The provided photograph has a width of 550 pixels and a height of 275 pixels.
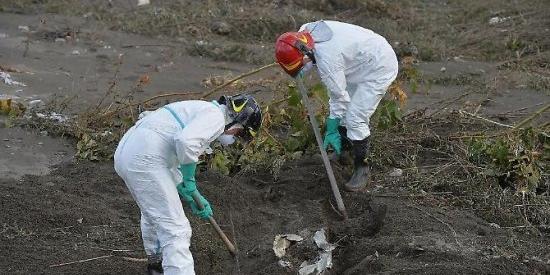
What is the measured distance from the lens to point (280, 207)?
638 cm

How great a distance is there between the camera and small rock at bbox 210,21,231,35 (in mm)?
13102

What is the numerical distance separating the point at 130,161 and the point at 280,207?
1977 mm

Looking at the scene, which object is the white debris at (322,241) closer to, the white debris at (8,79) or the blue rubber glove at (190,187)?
the blue rubber glove at (190,187)

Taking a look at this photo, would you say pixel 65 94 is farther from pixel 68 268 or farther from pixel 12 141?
pixel 68 268

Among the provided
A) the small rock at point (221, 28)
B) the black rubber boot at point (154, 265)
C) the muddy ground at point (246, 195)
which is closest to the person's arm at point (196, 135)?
the black rubber boot at point (154, 265)

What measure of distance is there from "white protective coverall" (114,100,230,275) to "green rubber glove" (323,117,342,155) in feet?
6.58

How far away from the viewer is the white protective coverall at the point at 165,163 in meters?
4.64

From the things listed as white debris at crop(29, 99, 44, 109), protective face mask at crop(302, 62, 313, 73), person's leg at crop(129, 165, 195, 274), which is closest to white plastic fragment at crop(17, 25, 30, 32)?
white debris at crop(29, 99, 44, 109)

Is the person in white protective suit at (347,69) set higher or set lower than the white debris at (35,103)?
higher

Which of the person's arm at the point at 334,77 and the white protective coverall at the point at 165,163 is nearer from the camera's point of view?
the white protective coverall at the point at 165,163

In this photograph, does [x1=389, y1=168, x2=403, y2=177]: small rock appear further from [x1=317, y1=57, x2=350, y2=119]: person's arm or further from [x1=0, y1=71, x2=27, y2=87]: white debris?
[x1=0, y1=71, x2=27, y2=87]: white debris

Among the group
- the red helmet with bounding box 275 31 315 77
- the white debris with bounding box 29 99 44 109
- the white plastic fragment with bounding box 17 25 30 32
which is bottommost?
the white plastic fragment with bounding box 17 25 30 32

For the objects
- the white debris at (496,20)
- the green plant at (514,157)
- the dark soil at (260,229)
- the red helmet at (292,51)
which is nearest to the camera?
the dark soil at (260,229)

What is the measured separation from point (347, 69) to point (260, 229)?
1.53 metres
